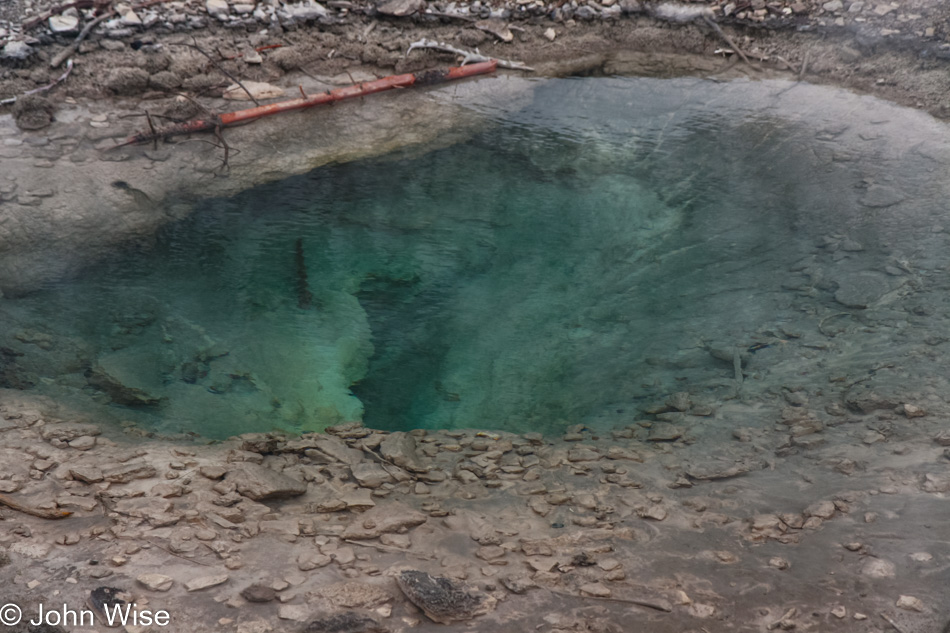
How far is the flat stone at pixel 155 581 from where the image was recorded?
2.39m

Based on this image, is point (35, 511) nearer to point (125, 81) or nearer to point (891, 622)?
point (891, 622)

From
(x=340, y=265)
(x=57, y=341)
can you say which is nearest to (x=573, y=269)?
(x=340, y=265)

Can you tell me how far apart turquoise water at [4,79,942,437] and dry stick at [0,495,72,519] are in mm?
960

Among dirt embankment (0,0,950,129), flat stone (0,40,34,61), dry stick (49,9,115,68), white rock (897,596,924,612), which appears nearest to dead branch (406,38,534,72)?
dirt embankment (0,0,950,129)

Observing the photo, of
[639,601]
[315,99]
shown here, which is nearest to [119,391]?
[639,601]

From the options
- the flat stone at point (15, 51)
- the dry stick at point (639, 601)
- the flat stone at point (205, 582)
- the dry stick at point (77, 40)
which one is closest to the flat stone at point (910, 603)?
the dry stick at point (639, 601)

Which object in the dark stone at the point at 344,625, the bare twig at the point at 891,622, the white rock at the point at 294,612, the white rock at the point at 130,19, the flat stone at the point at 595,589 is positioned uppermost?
the white rock at the point at 130,19

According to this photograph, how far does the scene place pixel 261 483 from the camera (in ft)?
10.3

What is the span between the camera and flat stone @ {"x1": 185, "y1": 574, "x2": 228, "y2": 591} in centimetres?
241

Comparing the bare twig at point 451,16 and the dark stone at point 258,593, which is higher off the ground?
the bare twig at point 451,16

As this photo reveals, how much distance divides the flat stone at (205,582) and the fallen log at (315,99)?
4253mm

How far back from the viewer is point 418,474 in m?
3.47

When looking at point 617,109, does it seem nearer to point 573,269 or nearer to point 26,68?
point 573,269

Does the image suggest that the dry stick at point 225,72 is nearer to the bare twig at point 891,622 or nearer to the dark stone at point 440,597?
the dark stone at point 440,597
